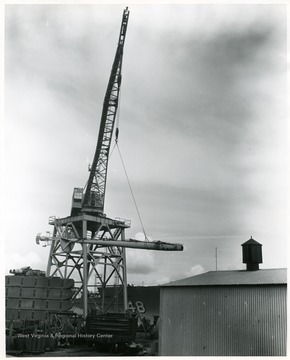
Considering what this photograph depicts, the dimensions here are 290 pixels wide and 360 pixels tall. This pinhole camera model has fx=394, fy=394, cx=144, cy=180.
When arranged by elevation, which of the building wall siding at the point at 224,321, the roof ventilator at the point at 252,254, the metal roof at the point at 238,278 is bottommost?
the building wall siding at the point at 224,321

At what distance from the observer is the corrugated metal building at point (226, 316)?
19.8m

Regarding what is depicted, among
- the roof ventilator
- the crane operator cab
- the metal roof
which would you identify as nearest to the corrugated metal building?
the metal roof

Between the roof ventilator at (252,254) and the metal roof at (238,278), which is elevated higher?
the roof ventilator at (252,254)

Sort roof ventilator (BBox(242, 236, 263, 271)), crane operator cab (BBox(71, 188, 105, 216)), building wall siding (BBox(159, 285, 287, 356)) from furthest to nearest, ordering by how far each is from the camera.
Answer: crane operator cab (BBox(71, 188, 105, 216)) < roof ventilator (BBox(242, 236, 263, 271)) < building wall siding (BBox(159, 285, 287, 356))

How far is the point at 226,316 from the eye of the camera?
21.0 m

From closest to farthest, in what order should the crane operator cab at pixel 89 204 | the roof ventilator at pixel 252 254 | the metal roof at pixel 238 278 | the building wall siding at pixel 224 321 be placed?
the building wall siding at pixel 224 321, the metal roof at pixel 238 278, the roof ventilator at pixel 252 254, the crane operator cab at pixel 89 204

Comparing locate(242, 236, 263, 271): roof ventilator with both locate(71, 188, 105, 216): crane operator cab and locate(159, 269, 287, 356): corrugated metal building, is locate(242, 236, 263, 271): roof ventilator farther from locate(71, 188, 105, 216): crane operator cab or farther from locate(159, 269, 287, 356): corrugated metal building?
locate(71, 188, 105, 216): crane operator cab

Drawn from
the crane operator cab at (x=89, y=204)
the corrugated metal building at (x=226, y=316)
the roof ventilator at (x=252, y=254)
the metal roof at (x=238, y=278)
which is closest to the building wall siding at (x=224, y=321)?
the corrugated metal building at (x=226, y=316)

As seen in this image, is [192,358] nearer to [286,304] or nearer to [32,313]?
[286,304]

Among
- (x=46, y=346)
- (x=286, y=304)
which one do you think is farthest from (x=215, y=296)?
(x=46, y=346)

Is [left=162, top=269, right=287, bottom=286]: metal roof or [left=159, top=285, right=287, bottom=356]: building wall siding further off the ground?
[left=162, top=269, right=287, bottom=286]: metal roof

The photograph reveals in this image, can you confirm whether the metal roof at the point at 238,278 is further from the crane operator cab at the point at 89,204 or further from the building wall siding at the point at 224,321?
the crane operator cab at the point at 89,204

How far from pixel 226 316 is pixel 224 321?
0.28 m

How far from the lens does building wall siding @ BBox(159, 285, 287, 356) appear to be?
1973 cm
